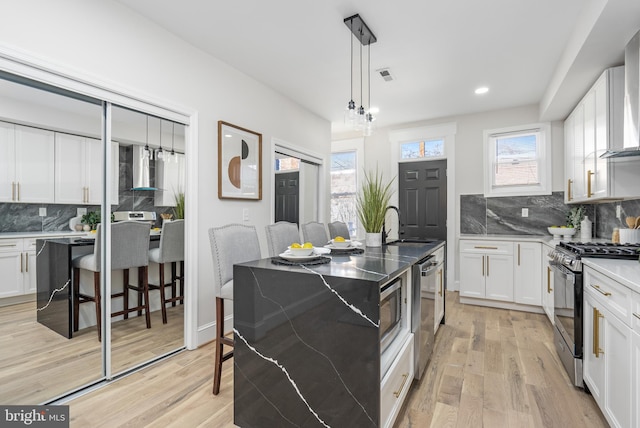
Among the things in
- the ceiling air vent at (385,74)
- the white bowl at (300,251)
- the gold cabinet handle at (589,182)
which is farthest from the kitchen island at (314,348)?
the gold cabinet handle at (589,182)

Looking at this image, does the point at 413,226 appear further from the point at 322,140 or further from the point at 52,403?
the point at 52,403

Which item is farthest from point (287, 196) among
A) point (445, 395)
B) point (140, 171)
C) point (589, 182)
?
point (589, 182)

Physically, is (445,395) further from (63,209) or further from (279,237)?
(63,209)

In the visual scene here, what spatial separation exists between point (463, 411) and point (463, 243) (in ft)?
8.66

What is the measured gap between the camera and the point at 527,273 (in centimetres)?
385

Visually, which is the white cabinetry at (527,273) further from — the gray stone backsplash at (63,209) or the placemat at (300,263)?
the gray stone backsplash at (63,209)

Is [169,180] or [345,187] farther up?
[345,187]

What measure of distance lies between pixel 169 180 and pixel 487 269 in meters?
3.79

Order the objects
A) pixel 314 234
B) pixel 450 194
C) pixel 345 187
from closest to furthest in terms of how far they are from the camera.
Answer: pixel 314 234
pixel 450 194
pixel 345 187

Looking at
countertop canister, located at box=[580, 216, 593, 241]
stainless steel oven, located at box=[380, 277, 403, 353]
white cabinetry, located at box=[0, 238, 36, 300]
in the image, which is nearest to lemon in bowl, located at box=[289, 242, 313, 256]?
stainless steel oven, located at box=[380, 277, 403, 353]

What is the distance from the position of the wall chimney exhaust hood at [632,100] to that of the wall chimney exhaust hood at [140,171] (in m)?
3.46

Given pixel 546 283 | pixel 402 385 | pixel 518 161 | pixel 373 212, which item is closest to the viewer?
pixel 402 385

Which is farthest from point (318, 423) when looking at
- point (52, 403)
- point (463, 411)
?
point (52, 403)

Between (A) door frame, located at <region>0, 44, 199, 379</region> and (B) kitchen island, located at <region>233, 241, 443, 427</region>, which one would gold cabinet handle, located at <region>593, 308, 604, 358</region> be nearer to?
(B) kitchen island, located at <region>233, 241, 443, 427</region>
